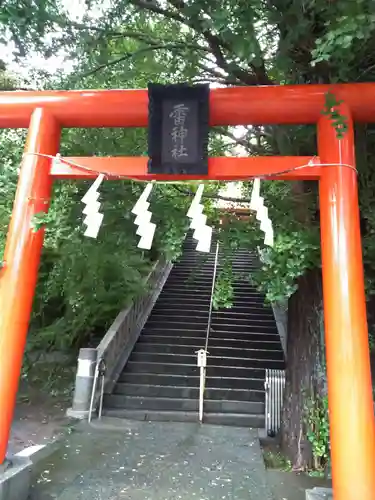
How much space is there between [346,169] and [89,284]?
604 cm

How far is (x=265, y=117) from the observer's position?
14.3 ft

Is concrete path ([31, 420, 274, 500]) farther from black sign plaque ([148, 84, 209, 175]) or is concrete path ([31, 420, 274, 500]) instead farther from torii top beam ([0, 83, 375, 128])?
torii top beam ([0, 83, 375, 128])

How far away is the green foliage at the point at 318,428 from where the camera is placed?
16.0 ft

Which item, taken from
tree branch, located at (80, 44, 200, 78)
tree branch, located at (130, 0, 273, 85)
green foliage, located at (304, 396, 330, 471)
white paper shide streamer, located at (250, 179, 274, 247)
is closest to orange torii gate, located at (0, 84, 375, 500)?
white paper shide streamer, located at (250, 179, 274, 247)

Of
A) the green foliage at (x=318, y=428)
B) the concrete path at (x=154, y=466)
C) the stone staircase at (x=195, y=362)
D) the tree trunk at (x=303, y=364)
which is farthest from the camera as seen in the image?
the stone staircase at (x=195, y=362)

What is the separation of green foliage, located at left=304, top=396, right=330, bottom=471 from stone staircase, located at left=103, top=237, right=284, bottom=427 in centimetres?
234

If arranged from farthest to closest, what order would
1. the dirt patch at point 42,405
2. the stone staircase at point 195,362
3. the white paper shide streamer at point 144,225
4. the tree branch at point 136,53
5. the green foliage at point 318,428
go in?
the stone staircase at point 195,362 < the dirt patch at point 42,405 < the green foliage at point 318,428 < the tree branch at point 136,53 < the white paper shide streamer at point 144,225

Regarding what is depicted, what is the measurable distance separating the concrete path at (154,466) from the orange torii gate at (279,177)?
4.31ft

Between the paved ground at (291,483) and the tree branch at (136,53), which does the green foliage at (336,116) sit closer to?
the tree branch at (136,53)

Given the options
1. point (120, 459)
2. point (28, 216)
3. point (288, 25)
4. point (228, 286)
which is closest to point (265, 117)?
A: point (288, 25)

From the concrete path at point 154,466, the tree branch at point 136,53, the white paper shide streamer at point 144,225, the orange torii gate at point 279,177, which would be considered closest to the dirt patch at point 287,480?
the concrete path at point 154,466

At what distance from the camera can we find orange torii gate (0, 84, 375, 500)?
11.4 ft

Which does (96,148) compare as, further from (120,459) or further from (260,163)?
(120,459)

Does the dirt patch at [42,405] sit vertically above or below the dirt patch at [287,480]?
above
